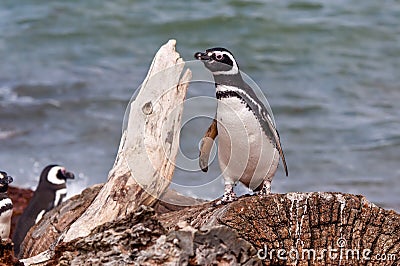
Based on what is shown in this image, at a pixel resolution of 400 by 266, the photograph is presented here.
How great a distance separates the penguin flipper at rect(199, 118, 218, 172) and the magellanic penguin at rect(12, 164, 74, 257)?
98.1 inches

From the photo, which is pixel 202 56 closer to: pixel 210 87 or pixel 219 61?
pixel 219 61

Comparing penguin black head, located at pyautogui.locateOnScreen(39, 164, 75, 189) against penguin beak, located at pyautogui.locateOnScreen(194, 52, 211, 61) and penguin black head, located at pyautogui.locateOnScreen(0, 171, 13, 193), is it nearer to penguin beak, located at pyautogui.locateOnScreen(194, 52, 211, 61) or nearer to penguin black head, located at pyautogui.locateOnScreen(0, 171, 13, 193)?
penguin black head, located at pyautogui.locateOnScreen(0, 171, 13, 193)

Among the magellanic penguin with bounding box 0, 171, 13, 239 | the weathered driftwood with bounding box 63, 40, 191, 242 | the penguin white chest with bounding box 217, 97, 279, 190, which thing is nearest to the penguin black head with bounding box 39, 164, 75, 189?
the magellanic penguin with bounding box 0, 171, 13, 239

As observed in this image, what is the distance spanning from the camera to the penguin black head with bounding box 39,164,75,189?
7.71 metres

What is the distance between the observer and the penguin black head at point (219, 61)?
4070 mm

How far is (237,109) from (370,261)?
3.91 feet

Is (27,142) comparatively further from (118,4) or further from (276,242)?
(276,242)

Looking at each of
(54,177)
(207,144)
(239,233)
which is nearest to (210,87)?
(54,177)

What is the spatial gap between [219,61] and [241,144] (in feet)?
1.51

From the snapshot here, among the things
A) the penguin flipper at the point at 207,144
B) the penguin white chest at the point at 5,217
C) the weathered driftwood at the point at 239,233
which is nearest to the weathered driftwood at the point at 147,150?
the weathered driftwood at the point at 239,233

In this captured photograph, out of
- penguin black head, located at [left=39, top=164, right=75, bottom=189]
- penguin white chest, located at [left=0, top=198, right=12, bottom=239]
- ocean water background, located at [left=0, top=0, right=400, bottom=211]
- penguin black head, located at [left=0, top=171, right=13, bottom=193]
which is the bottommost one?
ocean water background, located at [left=0, top=0, right=400, bottom=211]

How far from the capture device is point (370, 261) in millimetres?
3209

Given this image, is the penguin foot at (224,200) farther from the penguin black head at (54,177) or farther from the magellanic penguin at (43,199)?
the penguin black head at (54,177)

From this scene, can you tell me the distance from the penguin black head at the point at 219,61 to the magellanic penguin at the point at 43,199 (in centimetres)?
294
